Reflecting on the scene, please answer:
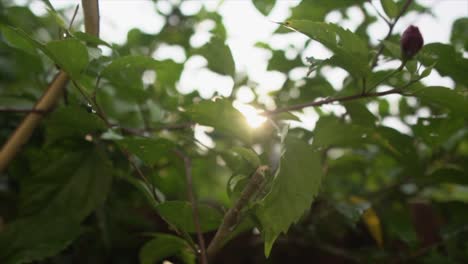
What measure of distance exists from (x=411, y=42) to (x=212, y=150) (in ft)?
0.93

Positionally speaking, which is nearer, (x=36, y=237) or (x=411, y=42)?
(x=411, y=42)

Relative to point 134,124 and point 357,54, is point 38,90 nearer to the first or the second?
point 134,124

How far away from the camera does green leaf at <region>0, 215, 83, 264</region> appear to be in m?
0.59

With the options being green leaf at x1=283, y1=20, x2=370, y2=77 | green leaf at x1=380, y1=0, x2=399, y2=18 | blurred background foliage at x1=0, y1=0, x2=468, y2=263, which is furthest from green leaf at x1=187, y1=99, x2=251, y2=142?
green leaf at x1=380, y1=0, x2=399, y2=18

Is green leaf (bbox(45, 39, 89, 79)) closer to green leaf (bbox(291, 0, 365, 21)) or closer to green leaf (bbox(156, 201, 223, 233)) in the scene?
green leaf (bbox(156, 201, 223, 233))

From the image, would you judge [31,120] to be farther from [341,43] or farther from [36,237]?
[341,43]

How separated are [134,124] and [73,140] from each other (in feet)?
0.62

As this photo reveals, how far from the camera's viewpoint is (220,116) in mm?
484

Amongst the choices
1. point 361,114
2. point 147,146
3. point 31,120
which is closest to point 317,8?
point 361,114

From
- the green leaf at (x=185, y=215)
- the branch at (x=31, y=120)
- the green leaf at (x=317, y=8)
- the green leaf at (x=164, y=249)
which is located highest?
the green leaf at (x=317, y=8)

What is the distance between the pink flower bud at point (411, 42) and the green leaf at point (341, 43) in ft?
0.14

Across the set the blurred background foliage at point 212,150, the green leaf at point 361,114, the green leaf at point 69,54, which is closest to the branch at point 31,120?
the blurred background foliage at point 212,150

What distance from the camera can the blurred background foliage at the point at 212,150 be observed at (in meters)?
0.45

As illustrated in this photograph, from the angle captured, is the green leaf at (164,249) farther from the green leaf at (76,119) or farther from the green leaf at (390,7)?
the green leaf at (390,7)
